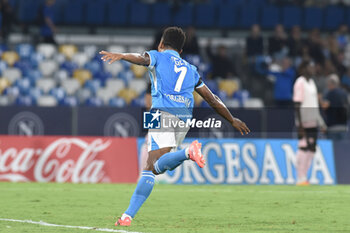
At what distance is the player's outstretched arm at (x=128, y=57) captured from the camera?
7.52 m

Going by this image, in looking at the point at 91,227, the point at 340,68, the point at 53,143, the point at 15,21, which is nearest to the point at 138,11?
the point at 15,21

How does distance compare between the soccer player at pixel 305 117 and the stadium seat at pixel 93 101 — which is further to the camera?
the stadium seat at pixel 93 101

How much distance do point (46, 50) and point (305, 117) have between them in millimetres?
8439

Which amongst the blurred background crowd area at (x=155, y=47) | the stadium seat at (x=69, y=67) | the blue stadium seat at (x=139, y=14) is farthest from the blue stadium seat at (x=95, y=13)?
the stadium seat at (x=69, y=67)

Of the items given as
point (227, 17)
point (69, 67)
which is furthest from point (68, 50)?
point (227, 17)

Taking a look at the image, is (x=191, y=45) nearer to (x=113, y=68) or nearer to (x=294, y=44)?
(x=113, y=68)

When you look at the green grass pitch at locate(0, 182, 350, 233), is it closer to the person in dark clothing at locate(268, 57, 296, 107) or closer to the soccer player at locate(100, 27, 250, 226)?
the soccer player at locate(100, 27, 250, 226)

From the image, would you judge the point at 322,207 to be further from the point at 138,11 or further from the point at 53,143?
the point at 138,11

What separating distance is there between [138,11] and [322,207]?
14665 mm

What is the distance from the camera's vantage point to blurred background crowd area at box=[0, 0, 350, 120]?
1998cm

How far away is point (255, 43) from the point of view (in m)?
Result: 22.2

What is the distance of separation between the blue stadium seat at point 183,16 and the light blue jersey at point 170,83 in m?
→ 16.0

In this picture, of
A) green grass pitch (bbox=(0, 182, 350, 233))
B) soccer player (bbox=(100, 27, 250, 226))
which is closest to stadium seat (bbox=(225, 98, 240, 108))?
green grass pitch (bbox=(0, 182, 350, 233))

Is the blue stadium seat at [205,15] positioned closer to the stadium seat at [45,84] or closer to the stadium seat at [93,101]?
the stadium seat at [93,101]
